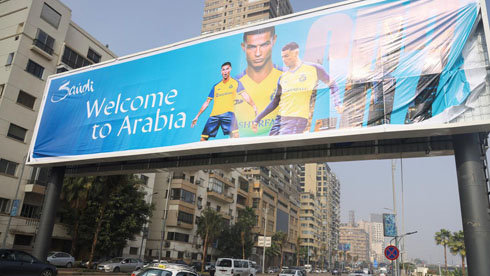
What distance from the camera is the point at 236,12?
412ft

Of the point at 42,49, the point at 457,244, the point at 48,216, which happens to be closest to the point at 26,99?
the point at 42,49

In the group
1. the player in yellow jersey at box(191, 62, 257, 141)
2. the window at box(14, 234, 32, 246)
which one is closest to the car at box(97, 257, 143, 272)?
the window at box(14, 234, 32, 246)

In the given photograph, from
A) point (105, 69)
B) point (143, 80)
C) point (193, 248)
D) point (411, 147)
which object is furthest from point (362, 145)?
point (193, 248)

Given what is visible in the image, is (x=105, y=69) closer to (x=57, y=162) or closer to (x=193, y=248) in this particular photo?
(x=57, y=162)

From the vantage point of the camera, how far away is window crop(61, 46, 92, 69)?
43.5 meters

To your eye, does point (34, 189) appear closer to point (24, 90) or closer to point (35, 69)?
point (24, 90)

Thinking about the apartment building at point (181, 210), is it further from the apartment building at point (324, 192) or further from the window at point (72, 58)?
the apartment building at point (324, 192)

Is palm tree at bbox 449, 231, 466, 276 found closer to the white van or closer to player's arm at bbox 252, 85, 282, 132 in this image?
the white van

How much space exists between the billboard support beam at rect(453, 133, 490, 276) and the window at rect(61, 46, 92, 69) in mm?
43352

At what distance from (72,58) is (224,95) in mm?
35514

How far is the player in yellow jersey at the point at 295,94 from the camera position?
1412cm

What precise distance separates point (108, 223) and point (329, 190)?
154372 millimetres

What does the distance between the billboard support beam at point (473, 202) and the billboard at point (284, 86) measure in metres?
1.15

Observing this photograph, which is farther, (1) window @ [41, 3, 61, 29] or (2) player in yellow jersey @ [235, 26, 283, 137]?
(1) window @ [41, 3, 61, 29]
